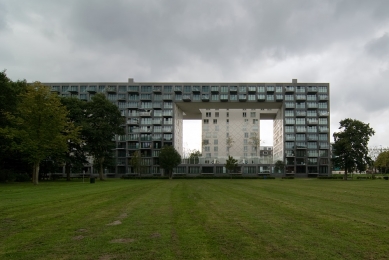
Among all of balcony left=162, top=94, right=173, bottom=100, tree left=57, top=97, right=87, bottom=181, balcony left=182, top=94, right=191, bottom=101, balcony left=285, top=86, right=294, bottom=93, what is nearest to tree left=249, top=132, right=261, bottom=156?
balcony left=285, top=86, right=294, bottom=93

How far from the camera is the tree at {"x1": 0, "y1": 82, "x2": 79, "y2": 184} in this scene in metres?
43.3

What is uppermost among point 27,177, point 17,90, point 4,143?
point 17,90

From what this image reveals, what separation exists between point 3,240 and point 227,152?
406ft

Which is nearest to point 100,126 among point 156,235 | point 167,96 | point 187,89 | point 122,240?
point 167,96

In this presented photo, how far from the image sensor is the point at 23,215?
14195mm

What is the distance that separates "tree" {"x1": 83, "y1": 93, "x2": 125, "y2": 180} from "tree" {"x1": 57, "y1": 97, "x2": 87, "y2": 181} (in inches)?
49.7

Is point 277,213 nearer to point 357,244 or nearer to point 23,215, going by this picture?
point 357,244

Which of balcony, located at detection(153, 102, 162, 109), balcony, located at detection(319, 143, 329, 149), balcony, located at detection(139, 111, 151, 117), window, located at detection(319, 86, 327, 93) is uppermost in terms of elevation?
window, located at detection(319, 86, 327, 93)

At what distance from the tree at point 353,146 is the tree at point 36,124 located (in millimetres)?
63659

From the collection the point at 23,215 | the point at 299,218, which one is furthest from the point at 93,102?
the point at 299,218

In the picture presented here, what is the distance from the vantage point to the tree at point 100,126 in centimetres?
6500

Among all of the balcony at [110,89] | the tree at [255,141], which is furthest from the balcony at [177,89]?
the tree at [255,141]

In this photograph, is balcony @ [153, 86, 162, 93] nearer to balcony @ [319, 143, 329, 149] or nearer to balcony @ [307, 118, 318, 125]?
balcony @ [307, 118, 318, 125]

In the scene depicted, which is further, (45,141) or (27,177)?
(27,177)
